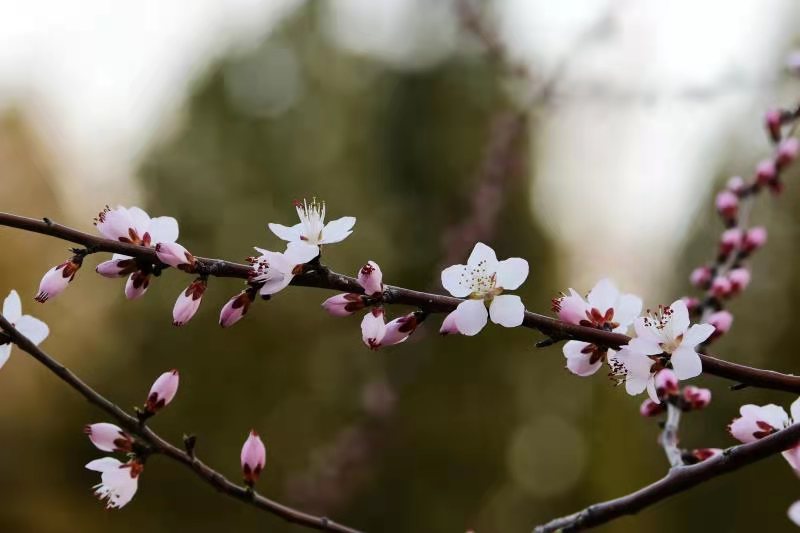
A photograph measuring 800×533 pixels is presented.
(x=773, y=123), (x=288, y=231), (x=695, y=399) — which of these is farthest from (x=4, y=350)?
(x=773, y=123)

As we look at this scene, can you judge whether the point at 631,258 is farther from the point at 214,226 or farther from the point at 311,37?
the point at 311,37

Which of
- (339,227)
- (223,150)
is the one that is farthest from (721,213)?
(223,150)

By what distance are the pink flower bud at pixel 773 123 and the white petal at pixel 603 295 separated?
872 millimetres

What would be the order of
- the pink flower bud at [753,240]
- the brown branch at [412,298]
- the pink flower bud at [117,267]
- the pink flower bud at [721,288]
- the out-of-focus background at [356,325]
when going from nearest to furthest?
A: the brown branch at [412,298] < the pink flower bud at [117,267] < the pink flower bud at [721,288] < the pink flower bud at [753,240] < the out-of-focus background at [356,325]

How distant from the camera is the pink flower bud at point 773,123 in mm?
1535

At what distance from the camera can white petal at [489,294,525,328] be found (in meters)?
0.77

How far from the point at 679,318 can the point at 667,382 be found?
0.06 m

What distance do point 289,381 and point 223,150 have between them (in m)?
2.73

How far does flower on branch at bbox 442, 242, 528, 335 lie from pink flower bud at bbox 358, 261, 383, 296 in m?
0.08

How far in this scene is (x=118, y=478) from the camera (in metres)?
0.85

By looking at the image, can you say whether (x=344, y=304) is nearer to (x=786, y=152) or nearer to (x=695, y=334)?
(x=695, y=334)

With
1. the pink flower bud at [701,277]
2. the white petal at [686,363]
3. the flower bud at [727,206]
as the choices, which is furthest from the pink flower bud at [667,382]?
the flower bud at [727,206]

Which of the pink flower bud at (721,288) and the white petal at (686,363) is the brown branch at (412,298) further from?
the pink flower bud at (721,288)

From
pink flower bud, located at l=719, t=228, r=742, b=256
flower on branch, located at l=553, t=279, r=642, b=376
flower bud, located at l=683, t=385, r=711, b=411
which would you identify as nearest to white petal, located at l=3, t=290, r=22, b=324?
flower on branch, located at l=553, t=279, r=642, b=376
